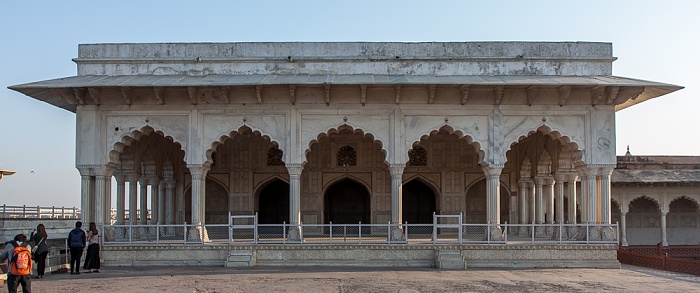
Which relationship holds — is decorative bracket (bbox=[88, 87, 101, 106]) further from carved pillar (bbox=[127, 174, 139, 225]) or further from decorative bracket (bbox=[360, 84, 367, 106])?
decorative bracket (bbox=[360, 84, 367, 106])

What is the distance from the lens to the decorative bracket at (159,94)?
17602 mm

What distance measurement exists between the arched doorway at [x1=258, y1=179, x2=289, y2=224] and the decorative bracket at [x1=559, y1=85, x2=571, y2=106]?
9.21 m

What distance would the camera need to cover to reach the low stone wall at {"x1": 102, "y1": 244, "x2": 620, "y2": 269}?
17.2 meters

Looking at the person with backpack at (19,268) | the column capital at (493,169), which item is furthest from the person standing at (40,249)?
the column capital at (493,169)

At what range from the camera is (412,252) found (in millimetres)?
17281

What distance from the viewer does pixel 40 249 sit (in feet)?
47.0

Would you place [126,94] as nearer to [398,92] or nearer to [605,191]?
[398,92]

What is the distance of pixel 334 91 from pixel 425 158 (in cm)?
570

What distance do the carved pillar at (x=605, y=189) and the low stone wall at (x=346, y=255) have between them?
125 cm

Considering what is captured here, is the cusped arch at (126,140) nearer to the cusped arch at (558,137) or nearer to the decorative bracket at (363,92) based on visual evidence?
the decorative bracket at (363,92)

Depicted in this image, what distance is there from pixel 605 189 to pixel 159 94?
35.5 feet

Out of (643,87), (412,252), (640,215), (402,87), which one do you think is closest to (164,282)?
(412,252)

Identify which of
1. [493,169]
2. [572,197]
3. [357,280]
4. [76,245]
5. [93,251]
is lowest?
[357,280]

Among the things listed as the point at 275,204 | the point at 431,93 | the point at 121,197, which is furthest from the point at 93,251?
the point at 275,204
